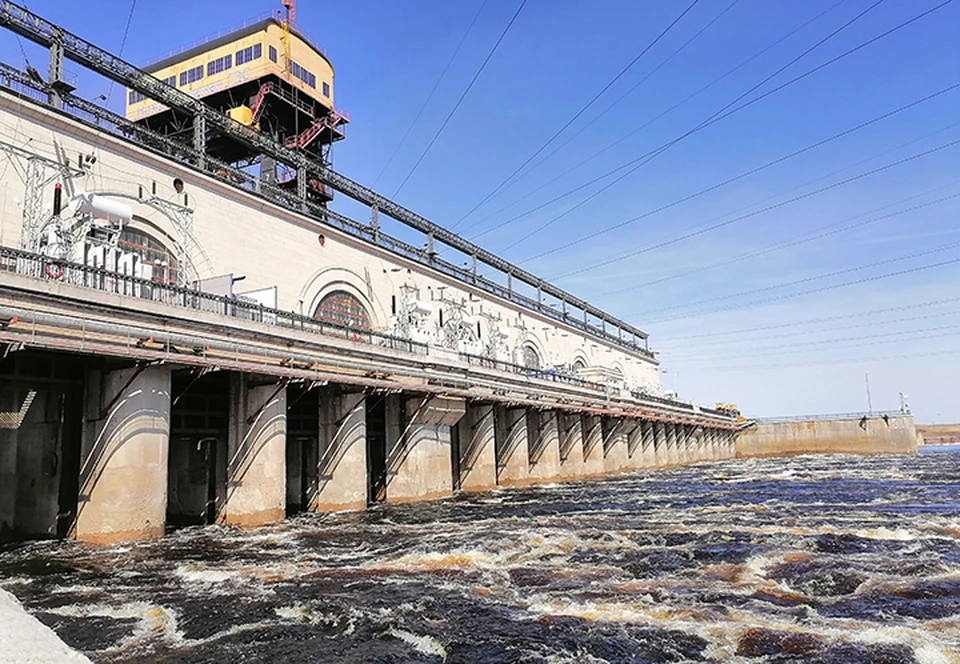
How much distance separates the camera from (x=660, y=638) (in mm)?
9484

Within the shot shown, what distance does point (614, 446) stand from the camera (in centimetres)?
5603

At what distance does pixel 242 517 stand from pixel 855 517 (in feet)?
62.2

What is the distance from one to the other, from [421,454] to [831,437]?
77687 millimetres

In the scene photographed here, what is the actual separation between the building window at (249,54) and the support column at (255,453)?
3672 cm

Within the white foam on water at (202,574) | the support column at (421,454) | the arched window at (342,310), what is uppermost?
the arched window at (342,310)

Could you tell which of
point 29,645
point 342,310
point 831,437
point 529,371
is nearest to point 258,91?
point 342,310

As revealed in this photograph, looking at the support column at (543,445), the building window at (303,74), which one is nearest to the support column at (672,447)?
the support column at (543,445)

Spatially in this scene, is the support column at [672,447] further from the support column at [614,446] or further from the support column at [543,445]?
the support column at [543,445]

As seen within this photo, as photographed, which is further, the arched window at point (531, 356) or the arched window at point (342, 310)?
the arched window at point (531, 356)

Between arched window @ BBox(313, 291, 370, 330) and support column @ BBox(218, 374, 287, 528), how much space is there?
17.4 m

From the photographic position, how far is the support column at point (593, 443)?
168ft

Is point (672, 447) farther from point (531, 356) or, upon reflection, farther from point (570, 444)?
point (570, 444)

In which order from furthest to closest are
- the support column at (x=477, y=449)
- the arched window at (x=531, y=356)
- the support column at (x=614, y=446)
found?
the arched window at (x=531, y=356) → the support column at (x=614, y=446) → the support column at (x=477, y=449)

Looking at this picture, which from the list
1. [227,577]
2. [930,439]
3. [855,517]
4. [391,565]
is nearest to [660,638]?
[391,565]
